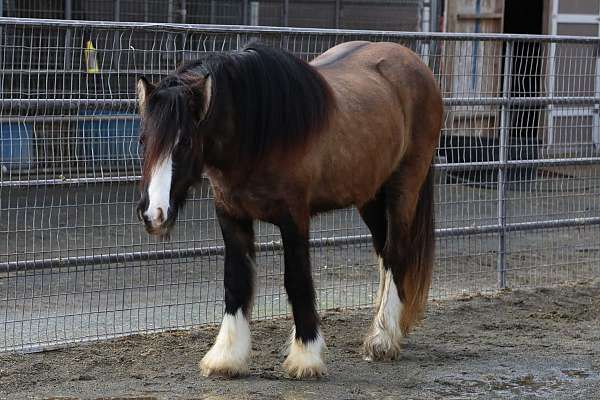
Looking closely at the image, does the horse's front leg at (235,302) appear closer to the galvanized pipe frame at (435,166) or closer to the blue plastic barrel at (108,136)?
the galvanized pipe frame at (435,166)

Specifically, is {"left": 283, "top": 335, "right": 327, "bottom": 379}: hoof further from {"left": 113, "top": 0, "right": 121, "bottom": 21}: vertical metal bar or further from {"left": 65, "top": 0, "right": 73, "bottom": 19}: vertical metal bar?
{"left": 113, "top": 0, "right": 121, "bottom": 21}: vertical metal bar

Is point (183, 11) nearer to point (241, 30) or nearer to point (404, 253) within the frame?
point (241, 30)

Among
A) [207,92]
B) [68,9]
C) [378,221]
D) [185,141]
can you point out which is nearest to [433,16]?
[68,9]

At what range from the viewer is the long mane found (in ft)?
15.9

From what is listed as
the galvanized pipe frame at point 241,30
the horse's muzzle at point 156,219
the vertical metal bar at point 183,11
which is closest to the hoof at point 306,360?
the horse's muzzle at point 156,219

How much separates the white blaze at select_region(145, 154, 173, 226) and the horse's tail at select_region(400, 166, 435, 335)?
1.90 m

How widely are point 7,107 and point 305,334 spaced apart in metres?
1.91

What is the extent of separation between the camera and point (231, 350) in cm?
511

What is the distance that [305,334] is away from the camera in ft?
16.7

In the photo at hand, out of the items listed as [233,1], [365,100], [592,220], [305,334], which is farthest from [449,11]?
[305,334]

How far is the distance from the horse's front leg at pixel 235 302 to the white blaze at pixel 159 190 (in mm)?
711

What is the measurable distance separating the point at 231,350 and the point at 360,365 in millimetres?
782

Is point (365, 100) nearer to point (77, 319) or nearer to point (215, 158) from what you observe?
point (215, 158)

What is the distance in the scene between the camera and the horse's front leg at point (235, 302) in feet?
16.8
